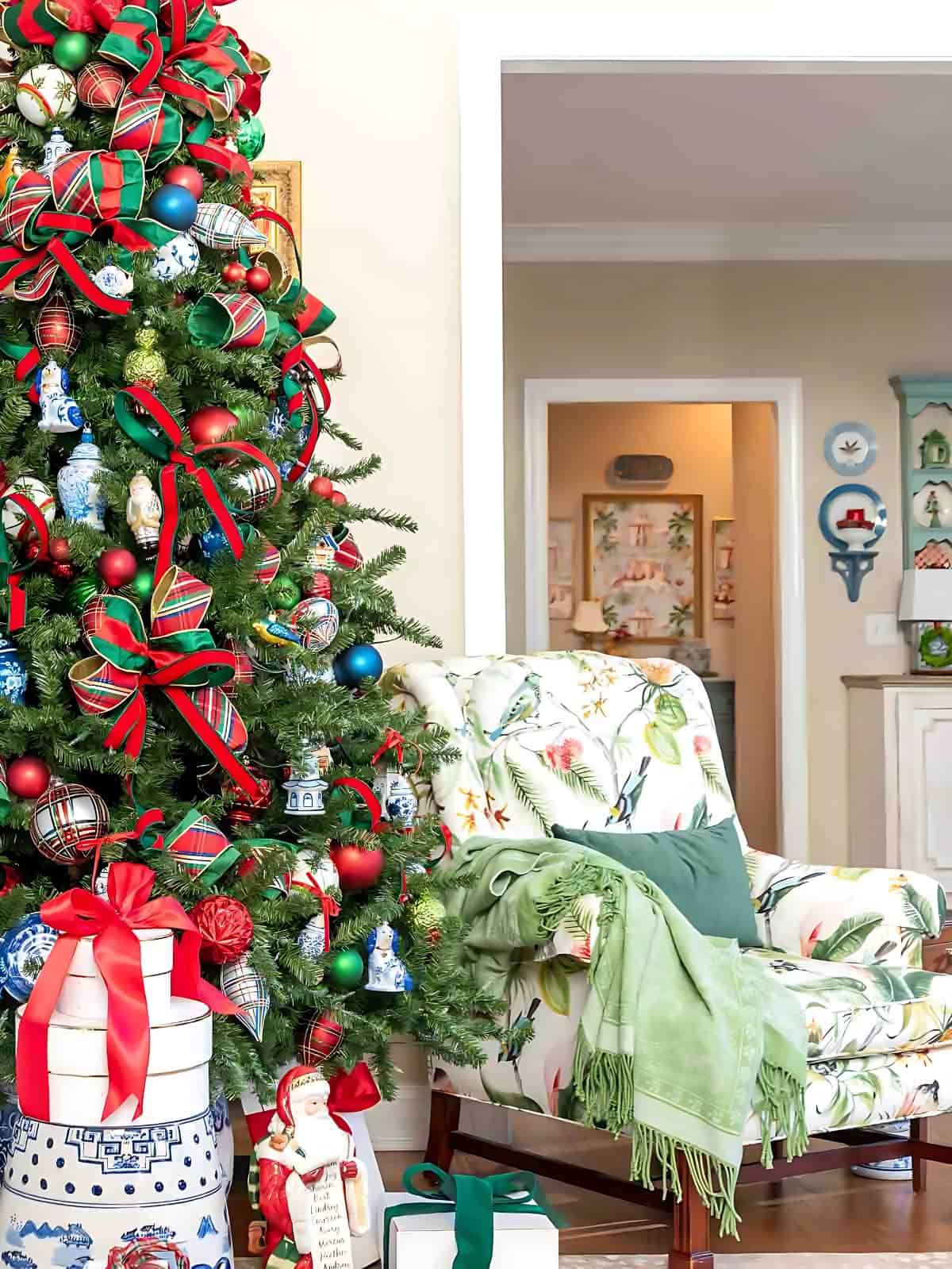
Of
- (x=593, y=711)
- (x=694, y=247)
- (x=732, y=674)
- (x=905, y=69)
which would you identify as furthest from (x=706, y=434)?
(x=593, y=711)

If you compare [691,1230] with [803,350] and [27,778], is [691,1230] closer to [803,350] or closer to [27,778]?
[27,778]

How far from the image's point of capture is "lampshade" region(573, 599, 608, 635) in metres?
7.02

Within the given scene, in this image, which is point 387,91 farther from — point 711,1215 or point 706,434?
point 706,434

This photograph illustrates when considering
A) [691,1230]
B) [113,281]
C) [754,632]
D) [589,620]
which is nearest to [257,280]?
[113,281]

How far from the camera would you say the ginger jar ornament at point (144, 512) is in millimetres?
1901

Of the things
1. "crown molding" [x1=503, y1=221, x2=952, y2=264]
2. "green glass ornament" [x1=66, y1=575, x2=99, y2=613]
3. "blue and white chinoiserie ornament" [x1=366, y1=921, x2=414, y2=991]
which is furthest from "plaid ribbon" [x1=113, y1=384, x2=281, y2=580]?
"crown molding" [x1=503, y1=221, x2=952, y2=264]

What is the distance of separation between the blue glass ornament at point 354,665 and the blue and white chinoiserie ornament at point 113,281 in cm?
65

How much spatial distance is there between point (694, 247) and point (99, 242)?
4.24 meters

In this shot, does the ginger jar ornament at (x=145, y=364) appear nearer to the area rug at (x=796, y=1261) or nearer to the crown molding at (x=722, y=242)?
the area rug at (x=796, y=1261)

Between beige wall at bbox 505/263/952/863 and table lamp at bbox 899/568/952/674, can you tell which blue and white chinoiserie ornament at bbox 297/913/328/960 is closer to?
beige wall at bbox 505/263/952/863

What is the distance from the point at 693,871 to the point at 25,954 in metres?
1.25

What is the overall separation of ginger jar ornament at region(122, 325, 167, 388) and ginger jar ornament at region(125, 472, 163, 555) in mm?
148

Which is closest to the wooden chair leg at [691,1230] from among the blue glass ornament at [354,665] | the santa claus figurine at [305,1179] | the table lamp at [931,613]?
the santa claus figurine at [305,1179]

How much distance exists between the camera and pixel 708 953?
6.79 ft
